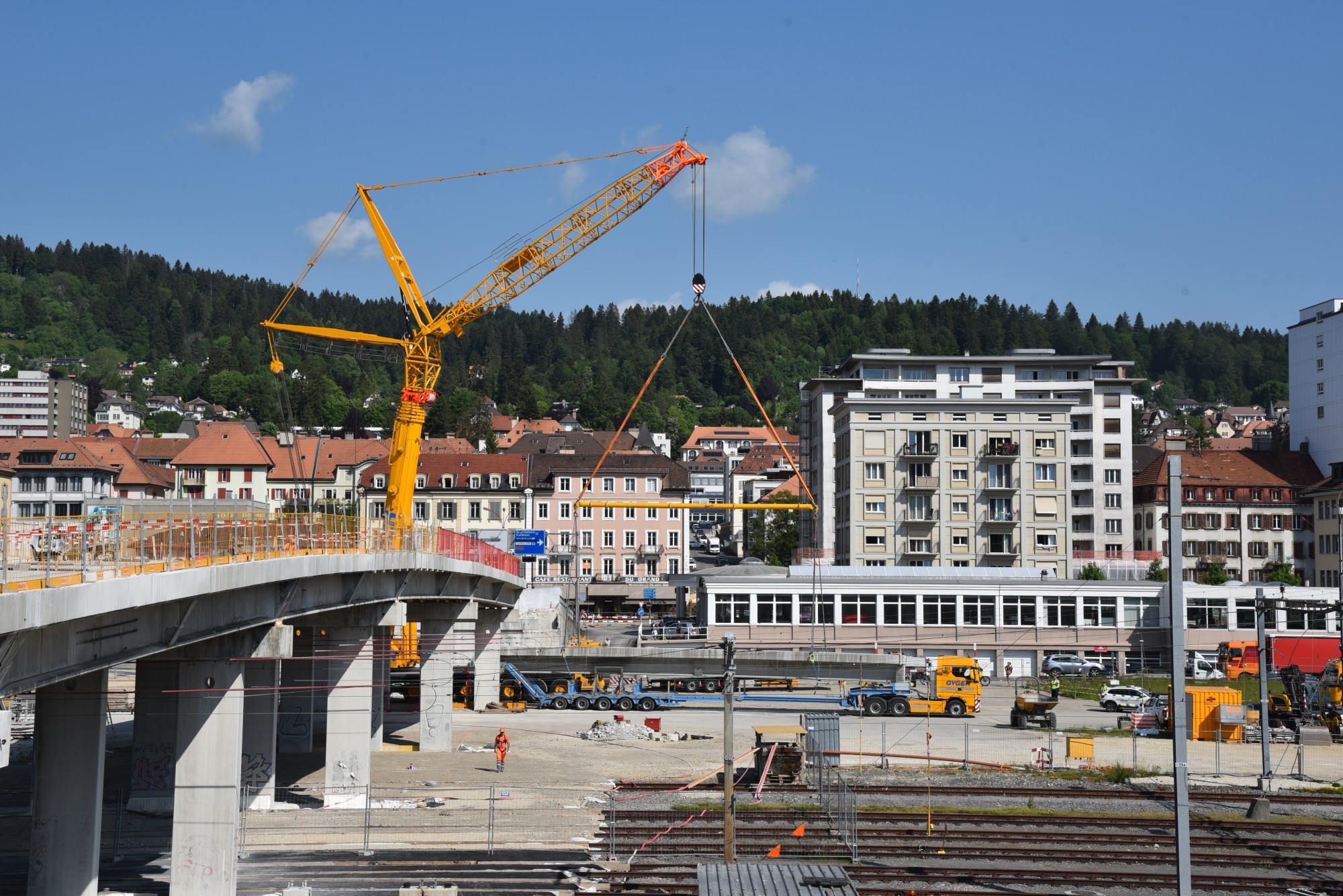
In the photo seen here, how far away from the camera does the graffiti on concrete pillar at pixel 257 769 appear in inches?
1474

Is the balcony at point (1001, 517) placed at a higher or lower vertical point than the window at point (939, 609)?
higher

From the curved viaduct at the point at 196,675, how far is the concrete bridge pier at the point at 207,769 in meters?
0.03

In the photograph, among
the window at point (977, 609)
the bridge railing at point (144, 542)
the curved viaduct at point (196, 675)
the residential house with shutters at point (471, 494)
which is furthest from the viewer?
the residential house with shutters at point (471, 494)

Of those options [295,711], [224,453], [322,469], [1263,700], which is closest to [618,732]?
[295,711]

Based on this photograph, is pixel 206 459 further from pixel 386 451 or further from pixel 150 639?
pixel 150 639

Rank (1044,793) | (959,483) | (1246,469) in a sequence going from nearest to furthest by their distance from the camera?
(1044,793), (959,483), (1246,469)

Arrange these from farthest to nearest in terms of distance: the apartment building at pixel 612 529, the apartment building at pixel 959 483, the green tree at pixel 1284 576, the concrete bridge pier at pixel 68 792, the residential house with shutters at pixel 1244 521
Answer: the apartment building at pixel 612 529 → the residential house with shutters at pixel 1244 521 → the green tree at pixel 1284 576 → the apartment building at pixel 959 483 → the concrete bridge pier at pixel 68 792

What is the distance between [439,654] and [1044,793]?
25.4 meters

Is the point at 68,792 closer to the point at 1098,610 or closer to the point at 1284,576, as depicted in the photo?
the point at 1098,610

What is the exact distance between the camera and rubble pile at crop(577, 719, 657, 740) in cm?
5281

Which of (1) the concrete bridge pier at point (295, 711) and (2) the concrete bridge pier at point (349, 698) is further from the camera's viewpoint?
(1) the concrete bridge pier at point (295, 711)

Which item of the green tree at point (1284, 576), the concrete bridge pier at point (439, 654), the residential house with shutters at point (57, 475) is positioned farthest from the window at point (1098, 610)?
the residential house with shutters at point (57, 475)

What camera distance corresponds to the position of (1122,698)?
62.3 meters

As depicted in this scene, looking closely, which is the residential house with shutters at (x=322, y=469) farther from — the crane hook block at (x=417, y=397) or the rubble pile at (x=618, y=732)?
the rubble pile at (x=618, y=732)
